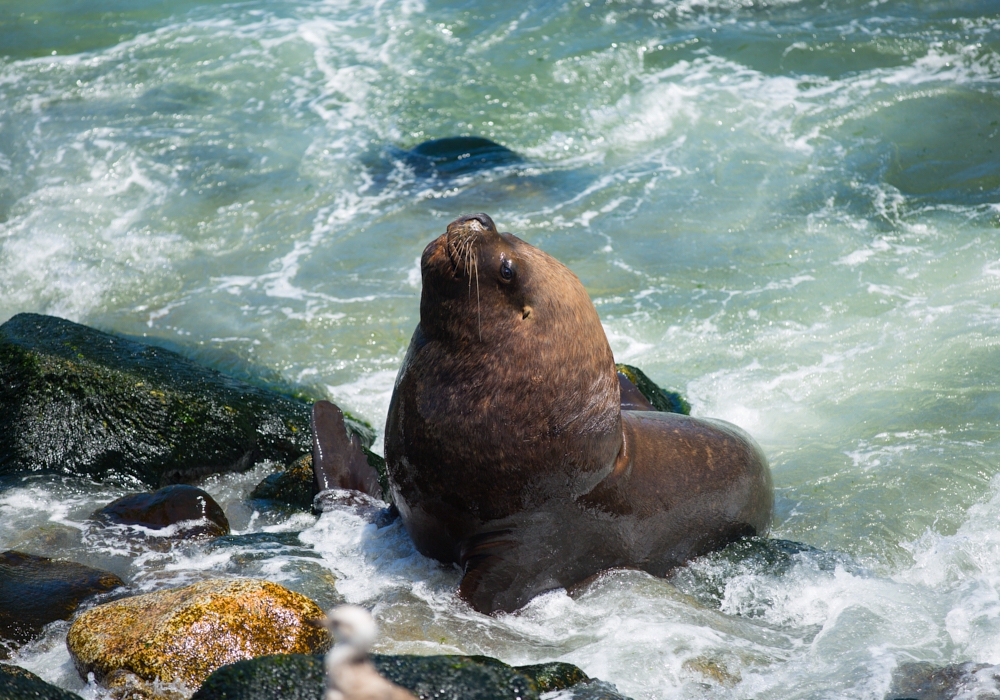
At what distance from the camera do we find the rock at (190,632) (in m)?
4.09

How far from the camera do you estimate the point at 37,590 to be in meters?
4.85

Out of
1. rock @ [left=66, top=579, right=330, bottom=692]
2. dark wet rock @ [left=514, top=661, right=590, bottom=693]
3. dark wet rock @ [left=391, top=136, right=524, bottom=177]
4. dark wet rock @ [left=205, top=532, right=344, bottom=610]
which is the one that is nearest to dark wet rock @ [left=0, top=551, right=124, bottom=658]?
rock @ [left=66, top=579, right=330, bottom=692]

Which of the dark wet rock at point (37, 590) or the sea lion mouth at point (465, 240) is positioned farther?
the sea lion mouth at point (465, 240)

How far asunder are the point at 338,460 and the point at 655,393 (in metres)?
2.95

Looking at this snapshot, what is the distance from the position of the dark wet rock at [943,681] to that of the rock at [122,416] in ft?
14.9

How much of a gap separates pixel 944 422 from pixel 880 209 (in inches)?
186

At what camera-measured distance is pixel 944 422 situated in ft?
25.6

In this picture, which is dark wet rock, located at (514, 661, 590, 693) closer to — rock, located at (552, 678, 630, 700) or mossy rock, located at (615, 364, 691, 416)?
rock, located at (552, 678, 630, 700)

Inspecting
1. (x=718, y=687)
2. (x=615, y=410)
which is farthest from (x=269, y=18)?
(x=718, y=687)

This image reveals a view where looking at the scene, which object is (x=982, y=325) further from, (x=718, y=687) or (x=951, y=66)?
(x=951, y=66)

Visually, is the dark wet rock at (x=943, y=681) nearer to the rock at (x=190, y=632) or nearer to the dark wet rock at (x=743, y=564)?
the dark wet rock at (x=743, y=564)

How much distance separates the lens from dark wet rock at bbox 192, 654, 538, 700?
11.3 ft

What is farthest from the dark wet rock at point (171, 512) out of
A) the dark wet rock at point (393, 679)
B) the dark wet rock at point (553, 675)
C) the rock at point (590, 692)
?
the rock at point (590, 692)

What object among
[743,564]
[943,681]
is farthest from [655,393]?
[943,681]
